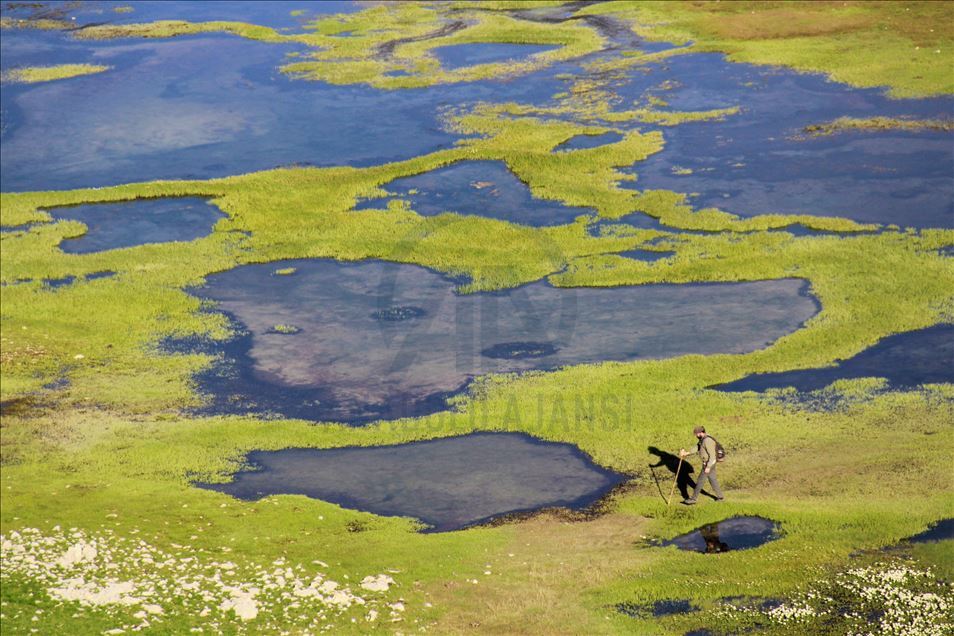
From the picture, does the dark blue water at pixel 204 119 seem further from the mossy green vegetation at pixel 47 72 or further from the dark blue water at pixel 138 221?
the dark blue water at pixel 138 221

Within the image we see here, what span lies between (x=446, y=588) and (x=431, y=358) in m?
13.9

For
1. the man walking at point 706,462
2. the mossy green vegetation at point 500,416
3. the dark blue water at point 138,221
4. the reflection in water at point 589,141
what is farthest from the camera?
the reflection in water at point 589,141

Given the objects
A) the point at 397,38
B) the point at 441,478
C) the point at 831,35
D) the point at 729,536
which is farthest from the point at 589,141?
the point at 729,536

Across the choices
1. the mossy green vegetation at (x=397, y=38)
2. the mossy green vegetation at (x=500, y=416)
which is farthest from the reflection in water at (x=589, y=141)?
the mossy green vegetation at (x=397, y=38)

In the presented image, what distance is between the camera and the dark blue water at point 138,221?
4909cm

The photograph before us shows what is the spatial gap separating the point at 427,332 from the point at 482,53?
42166 mm

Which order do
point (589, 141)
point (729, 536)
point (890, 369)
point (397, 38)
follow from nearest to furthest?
point (729, 536), point (890, 369), point (589, 141), point (397, 38)

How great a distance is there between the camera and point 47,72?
7900cm

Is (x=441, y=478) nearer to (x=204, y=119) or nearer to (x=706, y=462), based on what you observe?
(x=706, y=462)

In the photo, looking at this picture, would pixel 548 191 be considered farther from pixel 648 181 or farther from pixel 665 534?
pixel 665 534

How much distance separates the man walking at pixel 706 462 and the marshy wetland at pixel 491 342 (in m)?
0.65

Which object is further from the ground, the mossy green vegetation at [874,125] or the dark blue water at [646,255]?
the mossy green vegetation at [874,125]

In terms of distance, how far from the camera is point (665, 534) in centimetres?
2603

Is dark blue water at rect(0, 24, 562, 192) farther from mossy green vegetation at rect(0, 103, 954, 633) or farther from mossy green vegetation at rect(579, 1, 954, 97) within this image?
mossy green vegetation at rect(579, 1, 954, 97)
